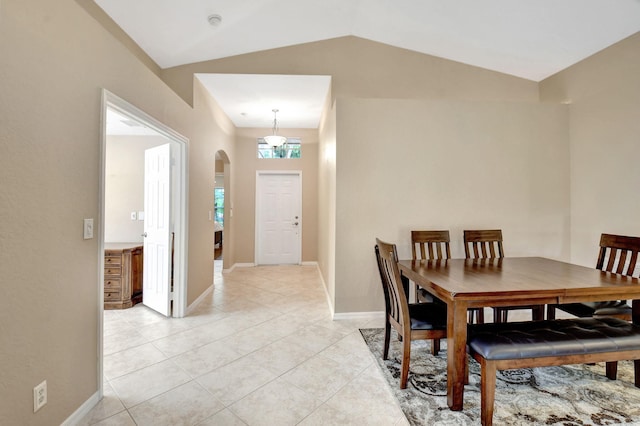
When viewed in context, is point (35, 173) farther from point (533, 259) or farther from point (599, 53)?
point (599, 53)

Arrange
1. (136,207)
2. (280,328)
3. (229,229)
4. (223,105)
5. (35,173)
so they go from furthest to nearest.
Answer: (229,229), (223,105), (136,207), (280,328), (35,173)

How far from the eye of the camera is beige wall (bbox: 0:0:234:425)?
4.29ft

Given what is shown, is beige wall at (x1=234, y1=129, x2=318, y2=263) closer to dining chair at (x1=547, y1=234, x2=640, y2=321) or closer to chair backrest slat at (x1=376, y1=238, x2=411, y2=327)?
chair backrest slat at (x1=376, y1=238, x2=411, y2=327)

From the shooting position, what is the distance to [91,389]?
182 cm

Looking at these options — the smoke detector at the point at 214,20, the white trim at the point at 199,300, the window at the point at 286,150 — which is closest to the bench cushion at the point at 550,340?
the white trim at the point at 199,300

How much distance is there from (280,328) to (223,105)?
11.8 ft

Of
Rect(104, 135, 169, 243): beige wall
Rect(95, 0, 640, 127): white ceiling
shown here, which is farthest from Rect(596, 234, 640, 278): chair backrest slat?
Rect(104, 135, 169, 243): beige wall

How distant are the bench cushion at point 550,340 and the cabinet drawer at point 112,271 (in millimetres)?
3886

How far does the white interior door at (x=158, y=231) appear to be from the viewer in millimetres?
3236

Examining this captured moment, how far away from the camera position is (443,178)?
130 inches

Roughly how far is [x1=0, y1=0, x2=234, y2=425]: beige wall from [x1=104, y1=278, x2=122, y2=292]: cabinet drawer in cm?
200

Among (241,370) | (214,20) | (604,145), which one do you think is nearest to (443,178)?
(604,145)

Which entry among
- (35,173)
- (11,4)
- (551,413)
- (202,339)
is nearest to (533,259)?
(551,413)

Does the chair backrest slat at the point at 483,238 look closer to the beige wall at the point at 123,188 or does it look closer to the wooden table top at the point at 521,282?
the wooden table top at the point at 521,282
